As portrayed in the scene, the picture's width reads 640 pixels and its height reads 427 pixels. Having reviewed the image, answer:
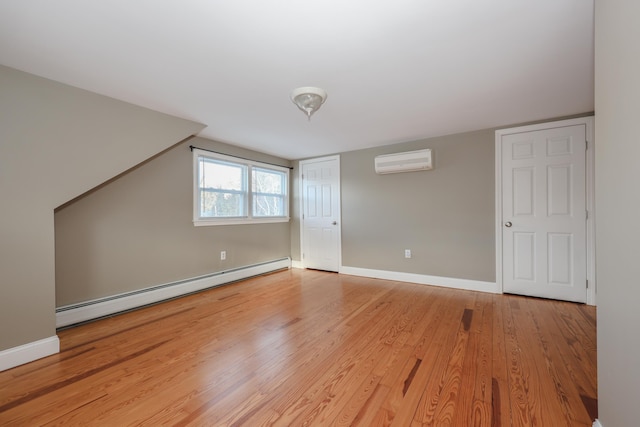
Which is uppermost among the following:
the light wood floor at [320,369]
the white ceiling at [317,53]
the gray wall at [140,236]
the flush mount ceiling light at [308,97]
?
the white ceiling at [317,53]

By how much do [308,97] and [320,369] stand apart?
2066 mm

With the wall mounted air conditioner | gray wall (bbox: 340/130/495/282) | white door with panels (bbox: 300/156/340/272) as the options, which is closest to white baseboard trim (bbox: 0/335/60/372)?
white door with panels (bbox: 300/156/340/272)

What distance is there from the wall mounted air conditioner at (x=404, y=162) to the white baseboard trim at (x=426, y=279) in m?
1.61

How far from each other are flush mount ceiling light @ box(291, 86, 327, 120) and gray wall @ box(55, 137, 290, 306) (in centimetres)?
210

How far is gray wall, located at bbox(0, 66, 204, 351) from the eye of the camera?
190 centimetres

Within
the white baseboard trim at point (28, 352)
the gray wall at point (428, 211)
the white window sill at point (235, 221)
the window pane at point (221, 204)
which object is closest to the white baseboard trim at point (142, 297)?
the white baseboard trim at point (28, 352)

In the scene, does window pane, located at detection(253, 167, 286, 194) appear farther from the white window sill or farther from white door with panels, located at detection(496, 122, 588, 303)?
white door with panels, located at detection(496, 122, 588, 303)

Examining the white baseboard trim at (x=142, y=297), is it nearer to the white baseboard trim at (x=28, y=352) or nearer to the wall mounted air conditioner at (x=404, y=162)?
the white baseboard trim at (x=28, y=352)

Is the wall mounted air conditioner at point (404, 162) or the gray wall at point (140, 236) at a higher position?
the wall mounted air conditioner at point (404, 162)

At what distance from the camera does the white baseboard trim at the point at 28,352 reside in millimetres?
1870

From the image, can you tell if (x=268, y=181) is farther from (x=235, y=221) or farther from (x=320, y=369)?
(x=320, y=369)

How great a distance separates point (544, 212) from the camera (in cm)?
316

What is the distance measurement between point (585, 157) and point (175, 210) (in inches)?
194

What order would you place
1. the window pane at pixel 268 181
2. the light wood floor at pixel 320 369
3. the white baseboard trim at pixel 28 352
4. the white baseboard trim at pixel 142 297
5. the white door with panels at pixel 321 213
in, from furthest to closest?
1. the white door with panels at pixel 321 213
2. the window pane at pixel 268 181
3. the white baseboard trim at pixel 142 297
4. the white baseboard trim at pixel 28 352
5. the light wood floor at pixel 320 369
